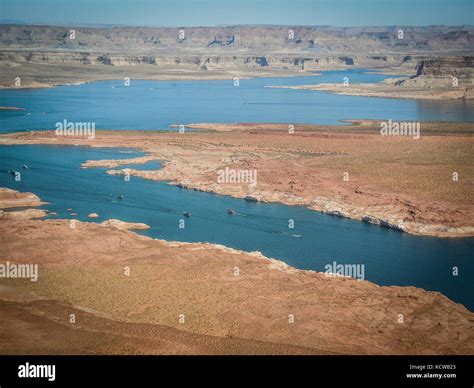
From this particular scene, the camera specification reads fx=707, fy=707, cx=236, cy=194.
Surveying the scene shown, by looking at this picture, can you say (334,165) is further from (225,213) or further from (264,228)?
(264,228)

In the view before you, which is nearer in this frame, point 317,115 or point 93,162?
point 93,162

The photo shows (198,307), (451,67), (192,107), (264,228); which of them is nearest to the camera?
(198,307)

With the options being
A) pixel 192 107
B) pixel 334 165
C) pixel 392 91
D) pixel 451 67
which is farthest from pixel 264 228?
pixel 451 67

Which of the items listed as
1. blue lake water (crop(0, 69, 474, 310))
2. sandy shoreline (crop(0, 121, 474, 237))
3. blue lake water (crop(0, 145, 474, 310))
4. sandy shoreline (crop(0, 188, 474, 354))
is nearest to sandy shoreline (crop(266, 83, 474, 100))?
blue lake water (crop(0, 69, 474, 310))

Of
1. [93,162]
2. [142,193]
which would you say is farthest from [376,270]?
[93,162]

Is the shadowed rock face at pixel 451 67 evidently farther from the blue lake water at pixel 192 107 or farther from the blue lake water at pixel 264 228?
the blue lake water at pixel 264 228
